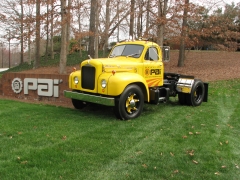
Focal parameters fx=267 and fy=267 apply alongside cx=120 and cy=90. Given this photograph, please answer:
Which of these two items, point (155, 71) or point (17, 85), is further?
point (17, 85)

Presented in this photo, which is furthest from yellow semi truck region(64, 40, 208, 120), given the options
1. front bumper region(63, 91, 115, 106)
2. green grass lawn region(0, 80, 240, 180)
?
green grass lawn region(0, 80, 240, 180)

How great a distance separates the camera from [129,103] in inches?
265

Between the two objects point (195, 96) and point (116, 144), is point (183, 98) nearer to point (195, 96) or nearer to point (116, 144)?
point (195, 96)

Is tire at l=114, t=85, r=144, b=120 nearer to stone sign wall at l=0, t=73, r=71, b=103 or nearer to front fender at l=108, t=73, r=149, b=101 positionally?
front fender at l=108, t=73, r=149, b=101

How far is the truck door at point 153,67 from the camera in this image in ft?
25.1

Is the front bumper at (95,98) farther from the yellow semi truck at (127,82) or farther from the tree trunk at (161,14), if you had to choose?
the tree trunk at (161,14)

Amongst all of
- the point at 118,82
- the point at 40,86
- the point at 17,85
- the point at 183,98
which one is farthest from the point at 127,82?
the point at 17,85

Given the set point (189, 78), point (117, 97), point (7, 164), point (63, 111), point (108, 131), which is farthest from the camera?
point (189, 78)

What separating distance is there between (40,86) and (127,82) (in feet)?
13.4

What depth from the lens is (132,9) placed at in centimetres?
1393

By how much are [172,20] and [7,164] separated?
10736 millimetres

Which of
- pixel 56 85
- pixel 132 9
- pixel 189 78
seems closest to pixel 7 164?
pixel 56 85

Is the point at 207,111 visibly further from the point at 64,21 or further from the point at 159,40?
the point at 64,21

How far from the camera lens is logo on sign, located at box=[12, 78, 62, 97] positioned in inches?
359
